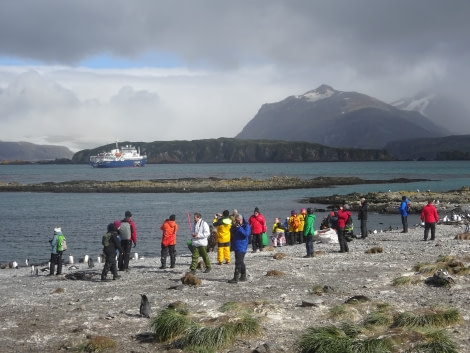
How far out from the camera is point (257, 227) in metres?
24.3

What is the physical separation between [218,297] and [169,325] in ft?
10.2

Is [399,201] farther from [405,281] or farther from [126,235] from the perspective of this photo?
[405,281]

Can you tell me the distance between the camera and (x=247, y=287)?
15883 millimetres

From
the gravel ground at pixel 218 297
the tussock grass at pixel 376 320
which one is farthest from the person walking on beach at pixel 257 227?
the tussock grass at pixel 376 320

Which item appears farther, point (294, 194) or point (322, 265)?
point (294, 194)

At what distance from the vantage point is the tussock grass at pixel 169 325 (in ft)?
38.4

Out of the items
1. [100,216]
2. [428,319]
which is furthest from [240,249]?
[100,216]

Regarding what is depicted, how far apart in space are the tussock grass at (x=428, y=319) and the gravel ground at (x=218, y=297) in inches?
9.0

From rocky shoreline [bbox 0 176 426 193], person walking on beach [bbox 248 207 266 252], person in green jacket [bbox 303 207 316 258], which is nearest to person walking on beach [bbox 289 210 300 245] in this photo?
person walking on beach [bbox 248 207 266 252]

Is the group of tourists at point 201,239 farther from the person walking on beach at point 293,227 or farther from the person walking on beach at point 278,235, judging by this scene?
the person walking on beach at point 278,235

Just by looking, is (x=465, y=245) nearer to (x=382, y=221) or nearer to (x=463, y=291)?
(x=463, y=291)

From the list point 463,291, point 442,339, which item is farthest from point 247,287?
point 442,339

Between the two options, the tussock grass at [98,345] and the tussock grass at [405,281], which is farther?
the tussock grass at [405,281]

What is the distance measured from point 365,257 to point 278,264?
10.7ft
